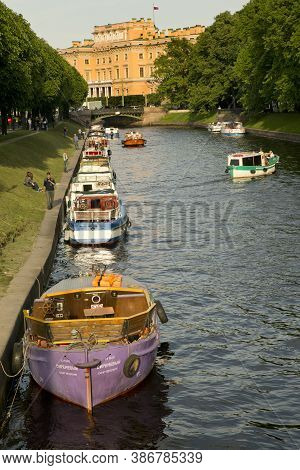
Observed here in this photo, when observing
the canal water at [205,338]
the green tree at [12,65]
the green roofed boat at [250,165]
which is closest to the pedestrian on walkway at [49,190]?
the canal water at [205,338]

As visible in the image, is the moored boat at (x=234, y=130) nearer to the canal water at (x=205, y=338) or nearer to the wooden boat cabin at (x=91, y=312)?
the canal water at (x=205, y=338)

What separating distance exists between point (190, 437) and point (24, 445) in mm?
4023

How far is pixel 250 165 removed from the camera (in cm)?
7438

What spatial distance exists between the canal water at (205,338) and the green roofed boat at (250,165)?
12.1 meters

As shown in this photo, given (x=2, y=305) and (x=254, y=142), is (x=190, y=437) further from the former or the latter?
(x=254, y=142)

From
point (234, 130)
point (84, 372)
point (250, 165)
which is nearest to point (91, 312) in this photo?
point (84, 372)

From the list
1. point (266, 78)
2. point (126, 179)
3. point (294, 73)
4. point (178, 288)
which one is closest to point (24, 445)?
point (178, 288)

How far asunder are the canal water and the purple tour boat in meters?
0.60

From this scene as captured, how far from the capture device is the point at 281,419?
853 inches

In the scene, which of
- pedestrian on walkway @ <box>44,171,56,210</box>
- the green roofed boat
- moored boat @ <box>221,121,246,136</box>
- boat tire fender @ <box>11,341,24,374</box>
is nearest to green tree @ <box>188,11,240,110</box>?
moored boat @ <box>221,121,246,136</box>

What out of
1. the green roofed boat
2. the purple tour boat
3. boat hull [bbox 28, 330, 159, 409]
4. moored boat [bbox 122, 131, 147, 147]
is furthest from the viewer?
moored boat [bbox 122, 131, 147, 147]

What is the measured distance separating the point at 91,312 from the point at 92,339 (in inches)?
98.3

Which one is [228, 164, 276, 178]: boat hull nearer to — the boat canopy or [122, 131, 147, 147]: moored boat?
the boat canopy

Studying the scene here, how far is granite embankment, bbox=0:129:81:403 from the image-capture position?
23.1 metres
